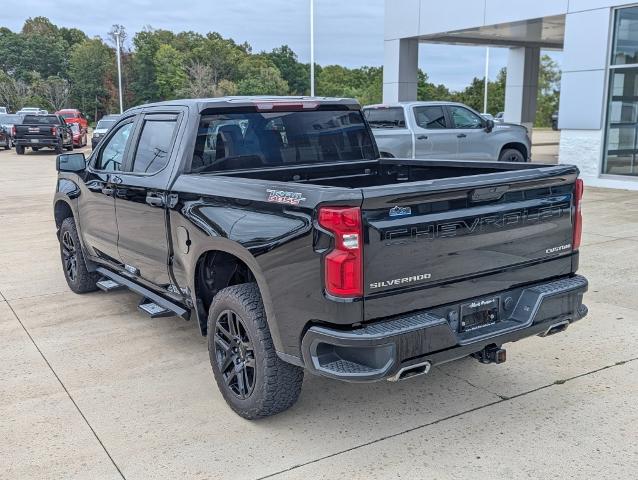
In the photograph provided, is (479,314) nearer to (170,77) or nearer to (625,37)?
(625,37)

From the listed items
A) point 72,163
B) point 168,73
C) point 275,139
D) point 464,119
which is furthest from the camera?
point 168,73

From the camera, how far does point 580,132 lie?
14977 millimetres

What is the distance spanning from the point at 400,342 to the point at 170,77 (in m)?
73.9

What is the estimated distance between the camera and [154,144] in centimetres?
487

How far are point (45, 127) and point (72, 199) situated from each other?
23.9m

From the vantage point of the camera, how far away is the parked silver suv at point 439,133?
12.8m

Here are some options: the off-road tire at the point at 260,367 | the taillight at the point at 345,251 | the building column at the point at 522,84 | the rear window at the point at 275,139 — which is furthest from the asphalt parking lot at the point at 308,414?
the building column at the point at 522,84

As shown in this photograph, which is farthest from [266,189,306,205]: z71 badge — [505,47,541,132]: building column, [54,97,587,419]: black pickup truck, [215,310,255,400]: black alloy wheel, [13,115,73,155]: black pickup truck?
[13,115,73,155]: black pickup truck

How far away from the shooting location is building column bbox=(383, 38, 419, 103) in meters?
20.6

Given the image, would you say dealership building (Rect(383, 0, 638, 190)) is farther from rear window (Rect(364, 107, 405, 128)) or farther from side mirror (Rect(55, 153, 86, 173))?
side mirror (Rect(55, 153, 86, 173))

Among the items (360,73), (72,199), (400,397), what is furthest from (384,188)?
(360,73)

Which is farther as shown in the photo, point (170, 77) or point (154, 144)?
point (170, 77)

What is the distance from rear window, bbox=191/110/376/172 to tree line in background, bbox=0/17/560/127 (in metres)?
55.0

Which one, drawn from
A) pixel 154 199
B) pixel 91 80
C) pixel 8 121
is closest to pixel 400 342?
pixel 154 199
